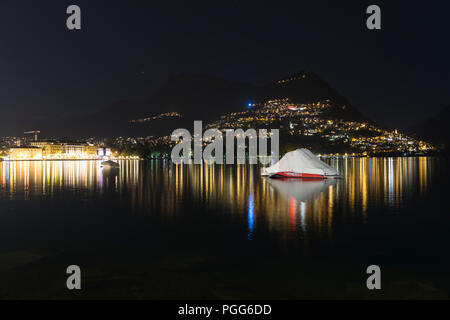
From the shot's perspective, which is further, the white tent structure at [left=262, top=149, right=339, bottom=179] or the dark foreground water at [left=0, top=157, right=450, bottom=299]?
the white tent structure at [left=262, top=149, right=339, bottom=179]

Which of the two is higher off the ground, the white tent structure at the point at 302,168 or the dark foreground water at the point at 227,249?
the white tent structure at the point at 302,168

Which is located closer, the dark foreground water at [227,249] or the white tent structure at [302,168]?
the dark foreground water at [227,249]

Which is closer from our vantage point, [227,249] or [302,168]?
[227,249]

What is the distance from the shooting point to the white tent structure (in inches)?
1586

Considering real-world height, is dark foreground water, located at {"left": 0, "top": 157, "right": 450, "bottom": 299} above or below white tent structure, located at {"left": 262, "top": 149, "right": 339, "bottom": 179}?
below

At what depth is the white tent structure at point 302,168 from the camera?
4028 centimetres

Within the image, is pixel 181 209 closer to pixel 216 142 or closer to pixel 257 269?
pixel 257 269

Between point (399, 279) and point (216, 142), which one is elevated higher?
point (216, 142)

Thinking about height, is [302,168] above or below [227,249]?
above

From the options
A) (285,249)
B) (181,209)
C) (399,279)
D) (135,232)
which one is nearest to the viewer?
(399,279)

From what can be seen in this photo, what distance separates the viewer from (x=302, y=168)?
40562 mm
